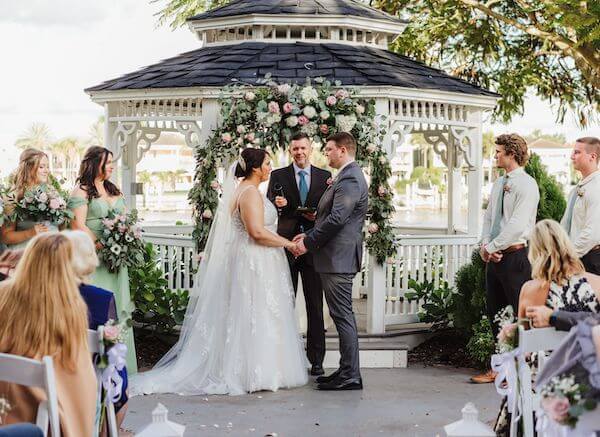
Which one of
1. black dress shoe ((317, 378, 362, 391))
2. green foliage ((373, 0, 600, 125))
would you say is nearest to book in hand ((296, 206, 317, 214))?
black dress shoe ((317, 378, 362, 391))

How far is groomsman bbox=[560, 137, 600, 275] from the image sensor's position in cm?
787

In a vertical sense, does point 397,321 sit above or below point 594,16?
below

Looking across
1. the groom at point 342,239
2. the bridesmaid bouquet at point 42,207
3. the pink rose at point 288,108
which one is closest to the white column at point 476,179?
the pink rose at point 288,108

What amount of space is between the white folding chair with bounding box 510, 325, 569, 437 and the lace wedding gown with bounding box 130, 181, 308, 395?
3.34 meters

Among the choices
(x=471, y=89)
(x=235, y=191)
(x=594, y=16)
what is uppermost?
(x=594, y=16)

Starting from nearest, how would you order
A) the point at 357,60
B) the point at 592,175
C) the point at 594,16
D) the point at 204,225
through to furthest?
the point at 592,175 → the point at 204,225 → the point at 357,60 → the point at 594,16

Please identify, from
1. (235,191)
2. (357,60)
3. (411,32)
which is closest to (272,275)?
(235,191)

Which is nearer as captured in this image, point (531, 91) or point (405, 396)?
point (405, 396)

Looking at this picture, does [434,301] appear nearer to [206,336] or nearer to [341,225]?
[341,225]

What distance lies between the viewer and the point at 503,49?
19.7m

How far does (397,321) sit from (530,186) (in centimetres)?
283

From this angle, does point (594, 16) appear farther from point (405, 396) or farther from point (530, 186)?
point (405, 396)

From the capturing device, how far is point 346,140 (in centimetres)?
826

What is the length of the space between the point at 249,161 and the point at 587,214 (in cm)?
280
